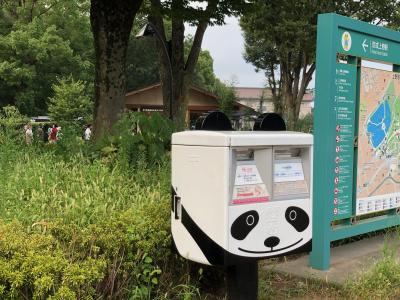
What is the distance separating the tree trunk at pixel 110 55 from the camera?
796 cm

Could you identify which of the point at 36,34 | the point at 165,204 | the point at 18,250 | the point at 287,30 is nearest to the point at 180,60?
the point at 287,30

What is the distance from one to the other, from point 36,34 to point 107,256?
3936 centimetres

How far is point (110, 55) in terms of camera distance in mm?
8102

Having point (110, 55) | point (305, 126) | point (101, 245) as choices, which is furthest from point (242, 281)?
point (305, 126)

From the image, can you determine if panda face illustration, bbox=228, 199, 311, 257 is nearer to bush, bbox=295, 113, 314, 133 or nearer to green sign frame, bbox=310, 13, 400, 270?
green sign frame, bbox=310, 13, 400, 270

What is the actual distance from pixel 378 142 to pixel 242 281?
294cm

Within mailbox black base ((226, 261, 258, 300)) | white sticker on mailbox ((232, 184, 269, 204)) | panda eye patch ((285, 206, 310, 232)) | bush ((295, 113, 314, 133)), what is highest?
bush ((295, 113, 314, 133))

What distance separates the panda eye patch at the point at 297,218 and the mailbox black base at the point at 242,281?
36cm

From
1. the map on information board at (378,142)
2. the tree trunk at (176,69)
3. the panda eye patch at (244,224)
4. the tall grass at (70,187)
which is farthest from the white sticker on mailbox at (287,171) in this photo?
the tree trunk at (176,69)

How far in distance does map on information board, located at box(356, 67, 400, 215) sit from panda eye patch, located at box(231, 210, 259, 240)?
2.46 metres

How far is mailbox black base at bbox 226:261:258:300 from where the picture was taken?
11.2ft

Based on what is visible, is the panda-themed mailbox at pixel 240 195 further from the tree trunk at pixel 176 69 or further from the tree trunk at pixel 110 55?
the tree trunk at pixel 176 69

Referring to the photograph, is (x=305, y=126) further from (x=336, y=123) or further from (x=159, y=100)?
(x=159, y=100)

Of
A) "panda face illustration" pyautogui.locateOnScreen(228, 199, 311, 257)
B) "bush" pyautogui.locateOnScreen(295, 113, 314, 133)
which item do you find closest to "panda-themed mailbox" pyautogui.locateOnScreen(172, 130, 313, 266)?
"panda face illustration" pyautogui.locateOnScreen(228, 199, 311, 257)
